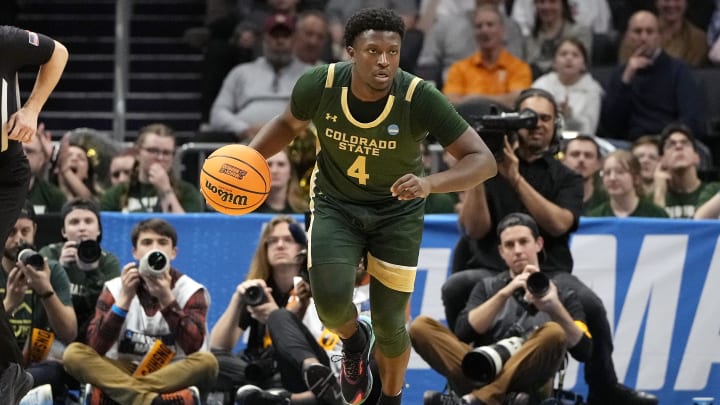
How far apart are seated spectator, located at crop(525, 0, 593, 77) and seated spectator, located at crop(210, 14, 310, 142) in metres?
2.19

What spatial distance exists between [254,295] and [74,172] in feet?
9.22

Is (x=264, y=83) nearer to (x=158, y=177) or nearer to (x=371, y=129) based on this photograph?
(x=158, y=177)

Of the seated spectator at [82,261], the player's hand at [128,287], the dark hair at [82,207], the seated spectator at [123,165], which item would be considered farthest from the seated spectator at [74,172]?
the player's hand at [128,287]

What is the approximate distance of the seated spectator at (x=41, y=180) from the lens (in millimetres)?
11055

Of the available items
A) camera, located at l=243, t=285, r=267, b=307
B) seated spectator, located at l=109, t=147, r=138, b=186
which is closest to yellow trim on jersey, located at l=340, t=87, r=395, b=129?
camera, located at l=243, t=285, r=267, b=307

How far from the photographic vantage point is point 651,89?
42.9 ft

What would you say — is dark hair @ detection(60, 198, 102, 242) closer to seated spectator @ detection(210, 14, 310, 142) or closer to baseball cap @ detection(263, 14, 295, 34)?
seated spectator @ detection(210, 14, 310, 142)

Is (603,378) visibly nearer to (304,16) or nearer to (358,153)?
(358,153)

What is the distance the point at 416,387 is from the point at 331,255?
9.37 feet

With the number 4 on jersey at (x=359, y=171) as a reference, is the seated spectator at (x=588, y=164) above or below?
below

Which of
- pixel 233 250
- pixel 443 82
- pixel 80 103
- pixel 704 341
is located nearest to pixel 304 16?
pixel 443 82

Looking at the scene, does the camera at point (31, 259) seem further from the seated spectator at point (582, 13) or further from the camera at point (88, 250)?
the seated spectator at point (582, 13)

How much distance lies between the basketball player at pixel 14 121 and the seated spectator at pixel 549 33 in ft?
22.7

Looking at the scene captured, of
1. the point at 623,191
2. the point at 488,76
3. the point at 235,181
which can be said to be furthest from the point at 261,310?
the point at 488,76
